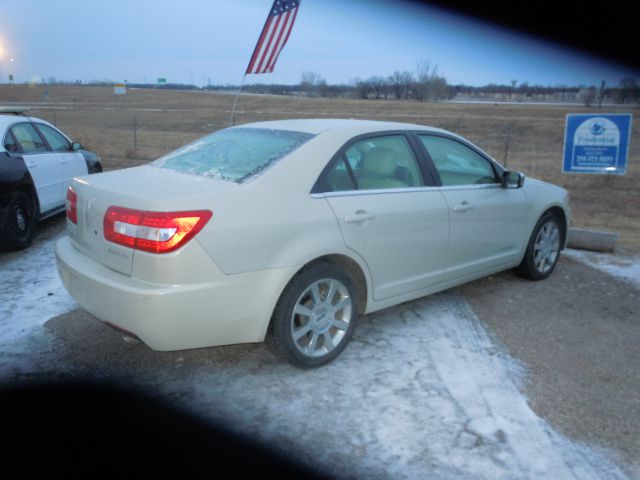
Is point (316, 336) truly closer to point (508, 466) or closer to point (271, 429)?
point (271, 429)

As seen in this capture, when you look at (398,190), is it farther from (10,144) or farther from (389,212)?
(10,144)

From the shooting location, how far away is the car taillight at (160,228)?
301 cm

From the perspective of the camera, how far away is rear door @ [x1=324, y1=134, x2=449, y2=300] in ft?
12.3

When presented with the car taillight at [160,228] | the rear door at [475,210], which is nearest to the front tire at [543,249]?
the rear door at [475,210]

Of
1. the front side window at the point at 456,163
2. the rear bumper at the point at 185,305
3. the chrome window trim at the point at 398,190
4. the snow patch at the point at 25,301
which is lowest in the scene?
the snow patch at the point at 25,301

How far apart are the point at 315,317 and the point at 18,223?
4.17m

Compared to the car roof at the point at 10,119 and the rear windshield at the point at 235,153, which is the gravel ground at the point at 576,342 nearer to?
the rear windshield at the point at 235,153

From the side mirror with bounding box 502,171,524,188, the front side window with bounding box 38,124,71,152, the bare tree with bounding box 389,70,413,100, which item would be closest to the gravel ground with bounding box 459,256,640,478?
the side mirror with bounding box 502,171,524,188

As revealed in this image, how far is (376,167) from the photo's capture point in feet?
13.5

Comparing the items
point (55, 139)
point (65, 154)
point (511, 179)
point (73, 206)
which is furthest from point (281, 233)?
point (55, 139)

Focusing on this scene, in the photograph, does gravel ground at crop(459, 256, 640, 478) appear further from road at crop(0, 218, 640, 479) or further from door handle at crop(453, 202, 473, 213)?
door handle at crop(453, 202, 473, 213)

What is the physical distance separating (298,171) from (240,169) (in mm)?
Answer: 371

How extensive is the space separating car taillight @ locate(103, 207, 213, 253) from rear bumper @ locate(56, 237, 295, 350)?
210 mm

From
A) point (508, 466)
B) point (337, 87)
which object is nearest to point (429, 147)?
point (508, 466)
